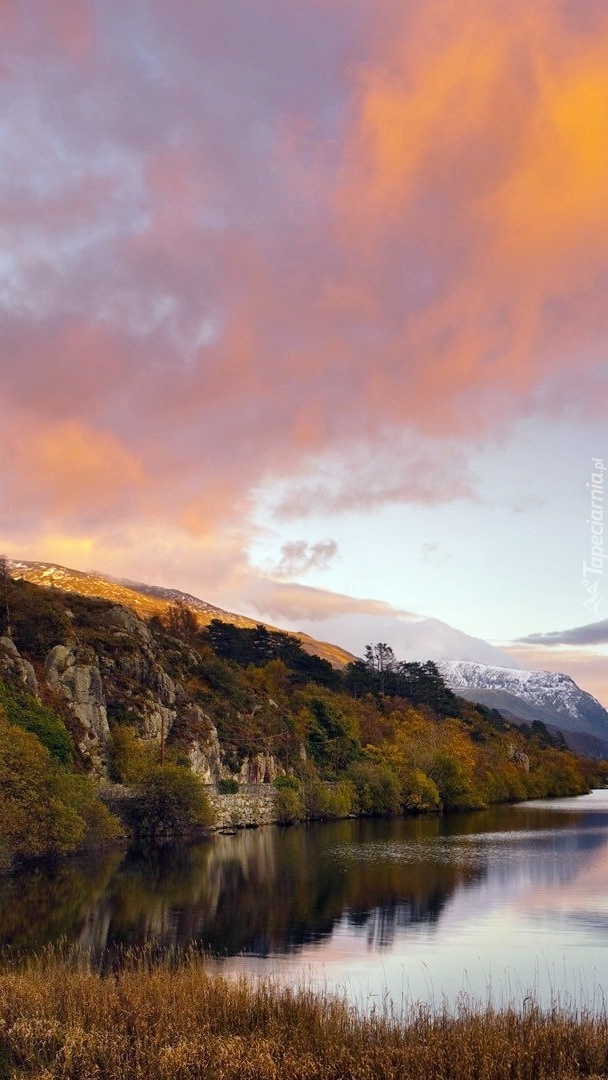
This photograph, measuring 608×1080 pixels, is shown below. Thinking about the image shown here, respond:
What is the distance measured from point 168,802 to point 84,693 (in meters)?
13.8

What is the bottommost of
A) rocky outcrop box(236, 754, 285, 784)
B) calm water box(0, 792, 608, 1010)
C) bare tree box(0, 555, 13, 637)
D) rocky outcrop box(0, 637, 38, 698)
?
calm water box(0, 792, 608, 1010)

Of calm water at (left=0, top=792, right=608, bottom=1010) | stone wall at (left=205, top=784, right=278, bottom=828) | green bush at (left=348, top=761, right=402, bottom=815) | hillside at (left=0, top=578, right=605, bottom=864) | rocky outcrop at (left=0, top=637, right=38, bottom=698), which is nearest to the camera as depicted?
calm water at (left=0, top=792, right=608, bottom=1010)

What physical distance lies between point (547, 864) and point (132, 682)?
51.2 meters

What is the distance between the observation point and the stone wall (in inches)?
3738

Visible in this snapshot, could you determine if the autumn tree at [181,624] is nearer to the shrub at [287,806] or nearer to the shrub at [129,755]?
the shrub at [287,806]

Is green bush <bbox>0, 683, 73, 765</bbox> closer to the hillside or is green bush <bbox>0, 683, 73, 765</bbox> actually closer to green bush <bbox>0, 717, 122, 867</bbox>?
the hillside

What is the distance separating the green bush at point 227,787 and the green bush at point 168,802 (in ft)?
40.1

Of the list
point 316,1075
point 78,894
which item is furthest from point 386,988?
point 78,894

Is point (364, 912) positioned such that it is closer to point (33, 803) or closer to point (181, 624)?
point (33, 803)

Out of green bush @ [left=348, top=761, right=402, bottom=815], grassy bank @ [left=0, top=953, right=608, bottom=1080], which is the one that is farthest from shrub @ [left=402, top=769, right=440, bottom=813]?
grassy bank @ [left=0, top=953, right=608, bottom=1080]

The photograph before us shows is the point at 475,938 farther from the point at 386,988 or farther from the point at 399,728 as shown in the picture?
the point at 399,728

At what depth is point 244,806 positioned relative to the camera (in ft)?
326

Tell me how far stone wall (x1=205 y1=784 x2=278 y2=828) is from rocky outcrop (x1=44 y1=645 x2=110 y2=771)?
1329 cm

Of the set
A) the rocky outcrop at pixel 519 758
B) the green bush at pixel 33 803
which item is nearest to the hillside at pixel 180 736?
the green bush at pixel 33 803
